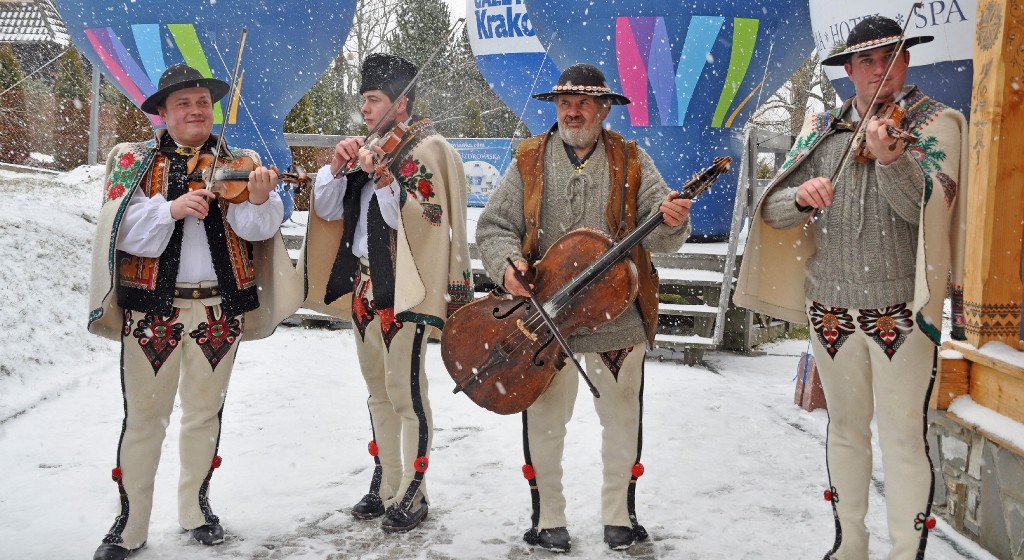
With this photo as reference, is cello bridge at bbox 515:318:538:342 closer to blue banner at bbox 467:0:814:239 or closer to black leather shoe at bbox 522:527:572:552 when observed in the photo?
black leather shoe at bbox 522:527:572:552

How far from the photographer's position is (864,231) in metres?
3.06

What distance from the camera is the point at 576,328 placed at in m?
3.26

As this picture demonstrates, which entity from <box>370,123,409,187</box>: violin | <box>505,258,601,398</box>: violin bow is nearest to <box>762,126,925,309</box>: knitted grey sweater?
<box>505,258,601,398</box>: violin bow

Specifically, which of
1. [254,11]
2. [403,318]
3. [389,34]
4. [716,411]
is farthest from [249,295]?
[389,34]

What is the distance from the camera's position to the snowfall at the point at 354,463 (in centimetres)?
367

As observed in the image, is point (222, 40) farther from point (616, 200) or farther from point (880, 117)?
point (880, 117)

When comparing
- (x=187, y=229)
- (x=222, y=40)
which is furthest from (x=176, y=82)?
(x=222, y=40)

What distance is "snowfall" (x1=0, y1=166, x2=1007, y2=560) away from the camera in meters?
3.67

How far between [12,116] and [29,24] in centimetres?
829

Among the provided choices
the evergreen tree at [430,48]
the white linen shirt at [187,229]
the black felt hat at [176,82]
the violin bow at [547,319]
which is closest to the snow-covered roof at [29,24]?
the evergreen tree at [430,48]

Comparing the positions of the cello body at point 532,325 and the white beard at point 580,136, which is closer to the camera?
the cello body at point 532,325

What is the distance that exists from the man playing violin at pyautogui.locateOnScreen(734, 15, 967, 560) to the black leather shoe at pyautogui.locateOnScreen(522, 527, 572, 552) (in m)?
1.06

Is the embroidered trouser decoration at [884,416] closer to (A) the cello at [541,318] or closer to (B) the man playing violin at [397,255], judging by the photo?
(A) the cello at [541,318]

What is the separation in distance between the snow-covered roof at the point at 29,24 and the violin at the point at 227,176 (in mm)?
23354
